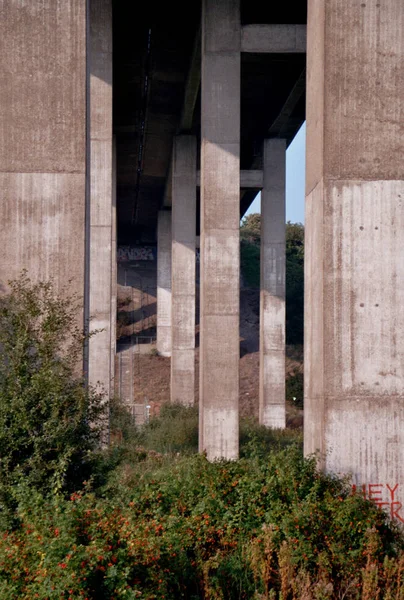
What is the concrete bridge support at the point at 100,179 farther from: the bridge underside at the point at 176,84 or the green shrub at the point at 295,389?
the green shrub at the point at 295,389

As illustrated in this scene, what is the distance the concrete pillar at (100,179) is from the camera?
18.9 metres

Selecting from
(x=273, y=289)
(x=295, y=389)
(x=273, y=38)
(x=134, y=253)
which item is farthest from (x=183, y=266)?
(x=134, y=253)

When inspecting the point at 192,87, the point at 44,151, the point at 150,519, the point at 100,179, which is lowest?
the point at 150,519

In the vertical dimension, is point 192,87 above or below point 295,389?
above

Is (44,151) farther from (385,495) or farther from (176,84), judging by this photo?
(176,84)

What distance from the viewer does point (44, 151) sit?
9125 millimetres

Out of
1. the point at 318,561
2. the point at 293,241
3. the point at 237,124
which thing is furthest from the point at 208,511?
the point at 293,241

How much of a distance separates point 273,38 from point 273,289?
39.4 feet

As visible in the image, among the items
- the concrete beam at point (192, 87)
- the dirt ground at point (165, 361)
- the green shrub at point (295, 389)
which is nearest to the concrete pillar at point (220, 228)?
the concrete beam at point (192, 87)

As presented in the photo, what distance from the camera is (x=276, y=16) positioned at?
2017cm

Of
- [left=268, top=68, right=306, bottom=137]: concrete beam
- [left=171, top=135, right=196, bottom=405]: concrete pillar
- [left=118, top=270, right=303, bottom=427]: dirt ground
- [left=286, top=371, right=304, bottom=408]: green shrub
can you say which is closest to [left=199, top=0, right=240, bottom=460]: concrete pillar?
[left=268, top=68, right=306, bottom=137]: concrete beam

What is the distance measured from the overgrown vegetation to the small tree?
0.05 feet

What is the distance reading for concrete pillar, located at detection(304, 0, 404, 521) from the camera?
884cm

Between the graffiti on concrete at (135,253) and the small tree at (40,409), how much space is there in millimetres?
54688
